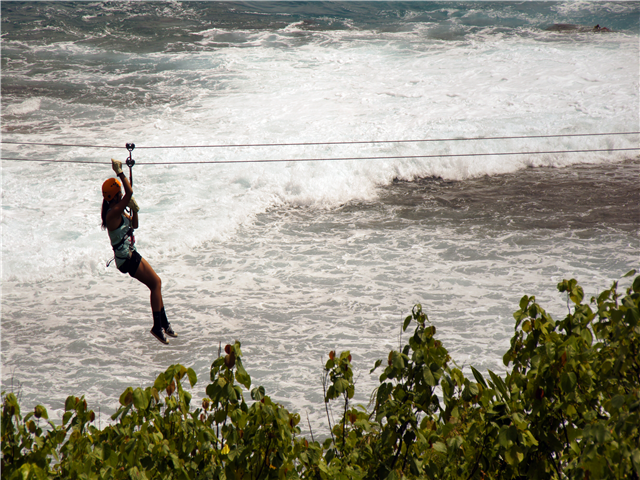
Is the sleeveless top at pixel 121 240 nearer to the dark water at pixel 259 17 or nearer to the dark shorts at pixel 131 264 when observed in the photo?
the dark shorts at pixel 131 264

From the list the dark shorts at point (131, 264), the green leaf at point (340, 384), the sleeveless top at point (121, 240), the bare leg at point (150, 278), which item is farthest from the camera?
the bare leg at point (150, 278)

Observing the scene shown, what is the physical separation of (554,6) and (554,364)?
145 ft

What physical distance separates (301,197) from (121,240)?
7400mm

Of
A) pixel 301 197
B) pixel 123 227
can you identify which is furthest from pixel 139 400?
pixel 301 197

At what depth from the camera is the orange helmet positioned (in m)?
6.18

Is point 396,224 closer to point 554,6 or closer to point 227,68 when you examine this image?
point 227,68

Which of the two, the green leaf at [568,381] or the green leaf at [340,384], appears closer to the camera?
the green leaf at [568,381]

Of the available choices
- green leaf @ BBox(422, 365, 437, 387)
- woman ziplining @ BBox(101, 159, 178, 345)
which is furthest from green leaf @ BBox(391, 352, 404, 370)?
woman ziplining @ BBox(101, 159, 178, 345)

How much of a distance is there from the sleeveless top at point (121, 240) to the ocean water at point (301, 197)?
1.77m

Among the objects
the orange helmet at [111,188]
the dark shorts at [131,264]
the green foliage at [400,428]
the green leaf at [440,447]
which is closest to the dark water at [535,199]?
the dark shorts at [131,264]

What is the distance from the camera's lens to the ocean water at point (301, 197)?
8.02m

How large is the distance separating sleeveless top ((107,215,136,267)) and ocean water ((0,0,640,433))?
5.81 ft

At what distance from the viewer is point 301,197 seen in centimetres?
1355

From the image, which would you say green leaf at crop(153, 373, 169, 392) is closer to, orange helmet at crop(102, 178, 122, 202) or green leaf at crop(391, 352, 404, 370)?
green leaf at crop(391, 352, 404, 370)
